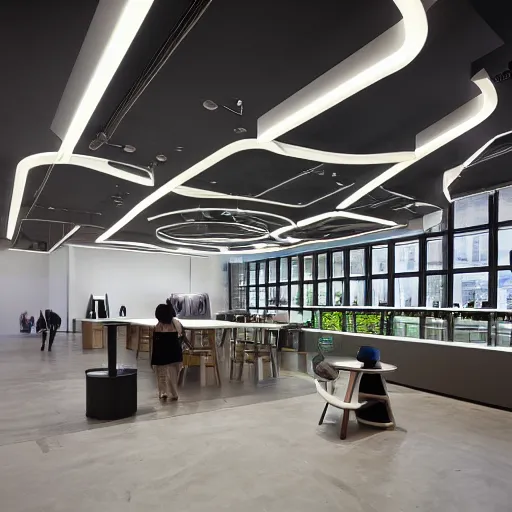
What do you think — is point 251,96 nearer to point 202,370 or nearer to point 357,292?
point 202,370

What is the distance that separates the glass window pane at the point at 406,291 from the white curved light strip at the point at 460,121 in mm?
6103

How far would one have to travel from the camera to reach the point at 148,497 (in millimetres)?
2869

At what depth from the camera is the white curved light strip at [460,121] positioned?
430cm

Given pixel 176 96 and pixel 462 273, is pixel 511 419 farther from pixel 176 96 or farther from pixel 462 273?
pixel 462 273

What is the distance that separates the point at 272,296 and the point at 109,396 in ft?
44.8

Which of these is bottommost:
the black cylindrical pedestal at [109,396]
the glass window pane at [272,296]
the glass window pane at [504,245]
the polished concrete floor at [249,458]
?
the polished concrete floor at [249,458]

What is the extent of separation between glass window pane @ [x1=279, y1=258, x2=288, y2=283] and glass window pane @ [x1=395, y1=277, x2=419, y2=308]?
5.68m

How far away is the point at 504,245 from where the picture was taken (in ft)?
32.4

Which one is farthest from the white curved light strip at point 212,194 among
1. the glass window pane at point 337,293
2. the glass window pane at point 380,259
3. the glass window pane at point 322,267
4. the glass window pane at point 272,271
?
the glass window pane at point 272,271

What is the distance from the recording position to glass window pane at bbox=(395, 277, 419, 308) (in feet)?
39.1

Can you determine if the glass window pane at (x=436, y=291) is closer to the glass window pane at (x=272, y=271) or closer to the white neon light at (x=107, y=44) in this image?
the glass window pane at (x=272, y=271)

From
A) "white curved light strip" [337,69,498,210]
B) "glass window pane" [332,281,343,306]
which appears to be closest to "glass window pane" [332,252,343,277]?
"glass window pane" [332,281,343,306]

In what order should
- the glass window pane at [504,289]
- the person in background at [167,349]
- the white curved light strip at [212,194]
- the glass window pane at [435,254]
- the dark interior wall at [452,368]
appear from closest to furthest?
the dark interior wall at [452,368]
the person in background at [167,349]
the white curved light strip at [212,194]
the glass window pane at [504,289]
the glass window pane at [435,254]

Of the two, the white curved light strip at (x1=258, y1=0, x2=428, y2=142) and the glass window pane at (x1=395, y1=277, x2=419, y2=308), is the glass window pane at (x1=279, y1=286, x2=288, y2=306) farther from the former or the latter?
the white curved light strip at (x1=258, y1=0, x2=428, y2=142)
